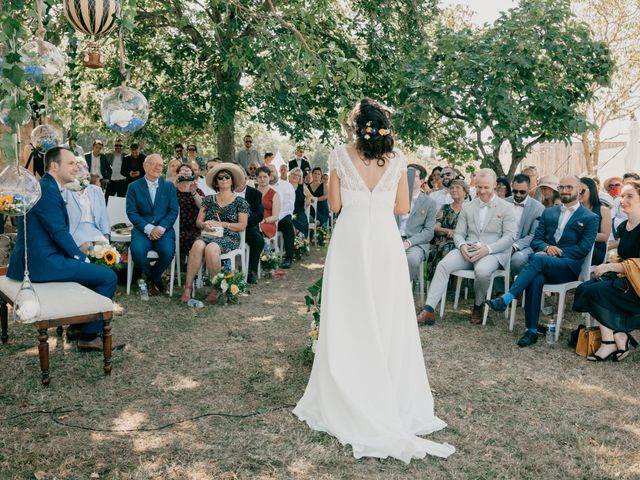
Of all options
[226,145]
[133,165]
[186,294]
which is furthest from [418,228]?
[226,145]

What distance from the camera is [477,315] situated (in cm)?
613

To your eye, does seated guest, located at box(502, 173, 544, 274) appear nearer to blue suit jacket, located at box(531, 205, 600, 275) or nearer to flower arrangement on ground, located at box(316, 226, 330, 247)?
blue suit jacket, located at box(531, 205, 600, 275)

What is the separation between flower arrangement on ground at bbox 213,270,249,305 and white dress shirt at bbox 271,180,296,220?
2628 mm

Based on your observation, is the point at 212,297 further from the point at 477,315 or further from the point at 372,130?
the point at 372,130

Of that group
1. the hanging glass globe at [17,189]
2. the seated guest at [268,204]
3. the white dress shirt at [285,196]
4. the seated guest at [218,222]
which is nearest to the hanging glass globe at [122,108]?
the hanging glass globe at [17,189]

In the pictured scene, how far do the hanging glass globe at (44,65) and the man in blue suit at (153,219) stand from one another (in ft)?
12.9

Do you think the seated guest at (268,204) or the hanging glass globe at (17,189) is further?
the seated guest at (268,204)

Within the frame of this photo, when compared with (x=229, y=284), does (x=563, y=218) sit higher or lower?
higher

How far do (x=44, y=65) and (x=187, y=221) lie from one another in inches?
185

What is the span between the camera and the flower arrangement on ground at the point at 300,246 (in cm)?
975

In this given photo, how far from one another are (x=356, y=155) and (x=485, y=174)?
124 inches

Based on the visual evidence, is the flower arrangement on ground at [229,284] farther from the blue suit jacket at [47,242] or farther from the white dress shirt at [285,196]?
the white dress shirt at [285,196]

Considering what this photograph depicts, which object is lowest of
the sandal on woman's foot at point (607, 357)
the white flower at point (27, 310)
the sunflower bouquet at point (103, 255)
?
the sandal on woman's foot at point (607, 357)

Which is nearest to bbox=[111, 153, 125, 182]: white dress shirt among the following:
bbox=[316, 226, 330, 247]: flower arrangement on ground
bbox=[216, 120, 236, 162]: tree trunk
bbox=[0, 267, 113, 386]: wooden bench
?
bbox=[216, 120, 236, 162]: tree trunk
